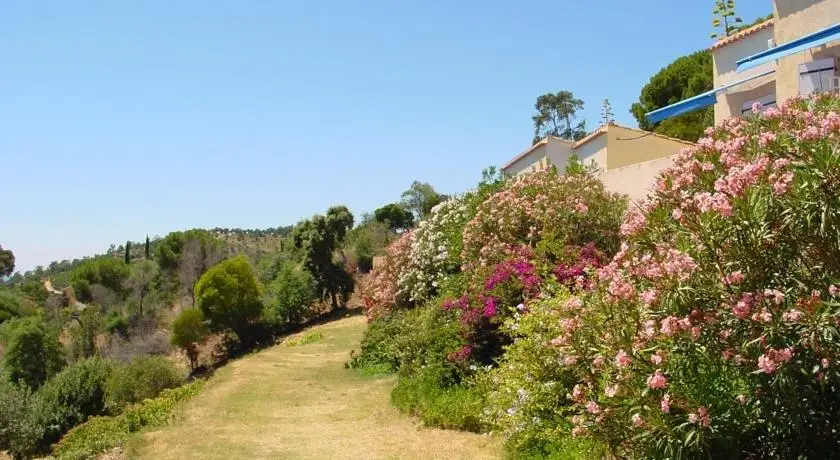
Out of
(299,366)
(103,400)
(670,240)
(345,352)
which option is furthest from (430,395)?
(103,400)

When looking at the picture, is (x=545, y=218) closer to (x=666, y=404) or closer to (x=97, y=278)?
(x=666, y=404)

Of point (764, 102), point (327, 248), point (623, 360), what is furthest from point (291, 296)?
point (623, 360)

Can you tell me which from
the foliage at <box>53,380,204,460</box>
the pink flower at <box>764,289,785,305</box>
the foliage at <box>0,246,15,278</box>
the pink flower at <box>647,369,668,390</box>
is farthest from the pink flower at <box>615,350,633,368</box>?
the foliage at <box>0,246,15,278</box>

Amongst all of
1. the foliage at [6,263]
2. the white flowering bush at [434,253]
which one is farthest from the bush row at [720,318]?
the foliage at [6,263]

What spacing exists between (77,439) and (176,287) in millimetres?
33793

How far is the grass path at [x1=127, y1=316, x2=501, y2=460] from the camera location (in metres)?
11.4

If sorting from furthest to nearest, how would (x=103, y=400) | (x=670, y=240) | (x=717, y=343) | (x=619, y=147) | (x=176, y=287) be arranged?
(x=176, y=287)
(x=103, y=400)
(x=619, y=147)
(x=670, y=240)
(x=717, y=343)

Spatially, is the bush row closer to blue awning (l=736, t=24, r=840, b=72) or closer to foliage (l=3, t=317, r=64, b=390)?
blue awning (l=736, t=24, r=840, b=72)

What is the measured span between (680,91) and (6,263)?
3205 inches

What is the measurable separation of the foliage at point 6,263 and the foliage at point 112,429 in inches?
2856

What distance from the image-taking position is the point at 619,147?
2005cm

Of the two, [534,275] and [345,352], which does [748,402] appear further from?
[345,352]

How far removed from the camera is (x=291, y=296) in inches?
1487

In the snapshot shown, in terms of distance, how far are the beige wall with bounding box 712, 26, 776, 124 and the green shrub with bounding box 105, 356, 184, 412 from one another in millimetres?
20992
